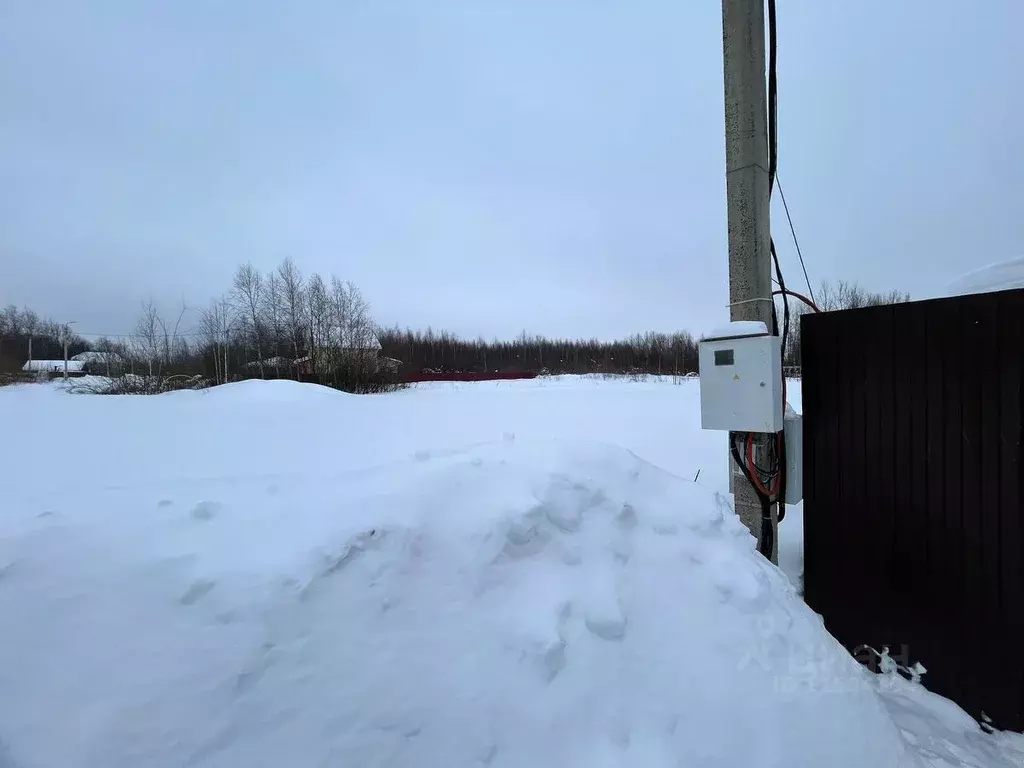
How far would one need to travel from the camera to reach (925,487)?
238 centimetres

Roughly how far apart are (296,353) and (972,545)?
19597 millimetres

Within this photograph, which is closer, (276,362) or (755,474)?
(755,474)

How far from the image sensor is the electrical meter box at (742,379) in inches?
108

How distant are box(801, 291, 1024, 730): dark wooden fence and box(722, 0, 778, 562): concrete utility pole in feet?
1.18

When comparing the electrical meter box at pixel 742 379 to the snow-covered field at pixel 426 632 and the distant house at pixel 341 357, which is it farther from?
the distant house at pixel 341 357

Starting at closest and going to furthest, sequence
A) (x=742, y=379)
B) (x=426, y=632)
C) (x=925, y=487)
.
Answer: (x=426, y=632)
(x=925, y=487)
(x=742, y=379)

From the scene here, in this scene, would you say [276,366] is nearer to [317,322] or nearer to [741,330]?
[317,322]

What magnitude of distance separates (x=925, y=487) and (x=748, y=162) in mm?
2168

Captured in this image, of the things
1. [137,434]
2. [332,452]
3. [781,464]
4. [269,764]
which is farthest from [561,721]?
[137,434]

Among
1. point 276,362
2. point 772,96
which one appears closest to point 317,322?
point 276,362

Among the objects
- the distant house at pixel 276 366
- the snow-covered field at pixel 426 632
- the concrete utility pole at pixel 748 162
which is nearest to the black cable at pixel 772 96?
the concrete utility pole at pixel 748 162

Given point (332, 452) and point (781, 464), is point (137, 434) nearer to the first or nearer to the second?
point (332, 452)

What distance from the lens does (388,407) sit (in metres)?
10.7

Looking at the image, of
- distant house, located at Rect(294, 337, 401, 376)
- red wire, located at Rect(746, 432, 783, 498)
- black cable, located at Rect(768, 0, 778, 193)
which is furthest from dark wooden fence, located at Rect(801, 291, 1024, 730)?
distant house, located at Rect(294, 337, 401, 376)
